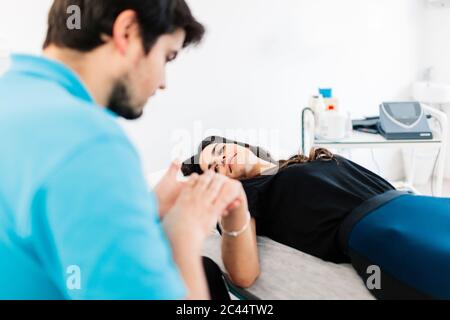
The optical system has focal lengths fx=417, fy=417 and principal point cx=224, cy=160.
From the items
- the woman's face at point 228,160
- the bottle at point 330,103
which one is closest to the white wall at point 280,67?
the bottle at point 330,103

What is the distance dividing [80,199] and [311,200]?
1076 millimetres

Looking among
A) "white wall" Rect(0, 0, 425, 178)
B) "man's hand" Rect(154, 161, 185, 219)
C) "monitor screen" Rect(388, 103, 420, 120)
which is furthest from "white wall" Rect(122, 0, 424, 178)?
"man's hand" Rect(154, 161, 185, 219)

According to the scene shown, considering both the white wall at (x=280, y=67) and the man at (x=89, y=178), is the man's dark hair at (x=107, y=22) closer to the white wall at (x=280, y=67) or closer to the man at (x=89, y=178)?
the man at (x=89, y=178)

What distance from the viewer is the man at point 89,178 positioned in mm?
448

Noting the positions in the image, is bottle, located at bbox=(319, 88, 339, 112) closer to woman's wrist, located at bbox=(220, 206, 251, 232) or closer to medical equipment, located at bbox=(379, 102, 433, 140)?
medical equipment, located at bbox=(379, 102, 433, 140)

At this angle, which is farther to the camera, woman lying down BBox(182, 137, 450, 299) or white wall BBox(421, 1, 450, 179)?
white wall BBox(421, 1, 450, 179)

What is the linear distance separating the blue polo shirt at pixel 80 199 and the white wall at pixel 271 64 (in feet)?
4.24

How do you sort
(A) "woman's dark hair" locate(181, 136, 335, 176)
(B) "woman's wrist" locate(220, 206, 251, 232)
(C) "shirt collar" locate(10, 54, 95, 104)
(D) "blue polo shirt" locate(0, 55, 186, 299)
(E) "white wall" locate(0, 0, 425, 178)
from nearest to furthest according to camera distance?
(D) "blue polo shirt" locate(0, 55, 186, 299) < (C) "shirt collar" locate(10, 54, 95, 104) < (B) "woman's wrist" locate(220, 206, 251, 232) < (A) "woman's dark hair" locate(181, 136, 335, 176) < (E) "white wall" locate(0, 0, 425, 178)

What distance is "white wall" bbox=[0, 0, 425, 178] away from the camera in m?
2.06

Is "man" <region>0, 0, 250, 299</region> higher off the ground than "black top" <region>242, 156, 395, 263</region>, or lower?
higher

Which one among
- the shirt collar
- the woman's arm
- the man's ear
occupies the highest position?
the man's ear

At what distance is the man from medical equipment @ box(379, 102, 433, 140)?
167 centimetres

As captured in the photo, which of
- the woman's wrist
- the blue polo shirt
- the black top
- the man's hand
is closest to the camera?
the blue polo shirt
